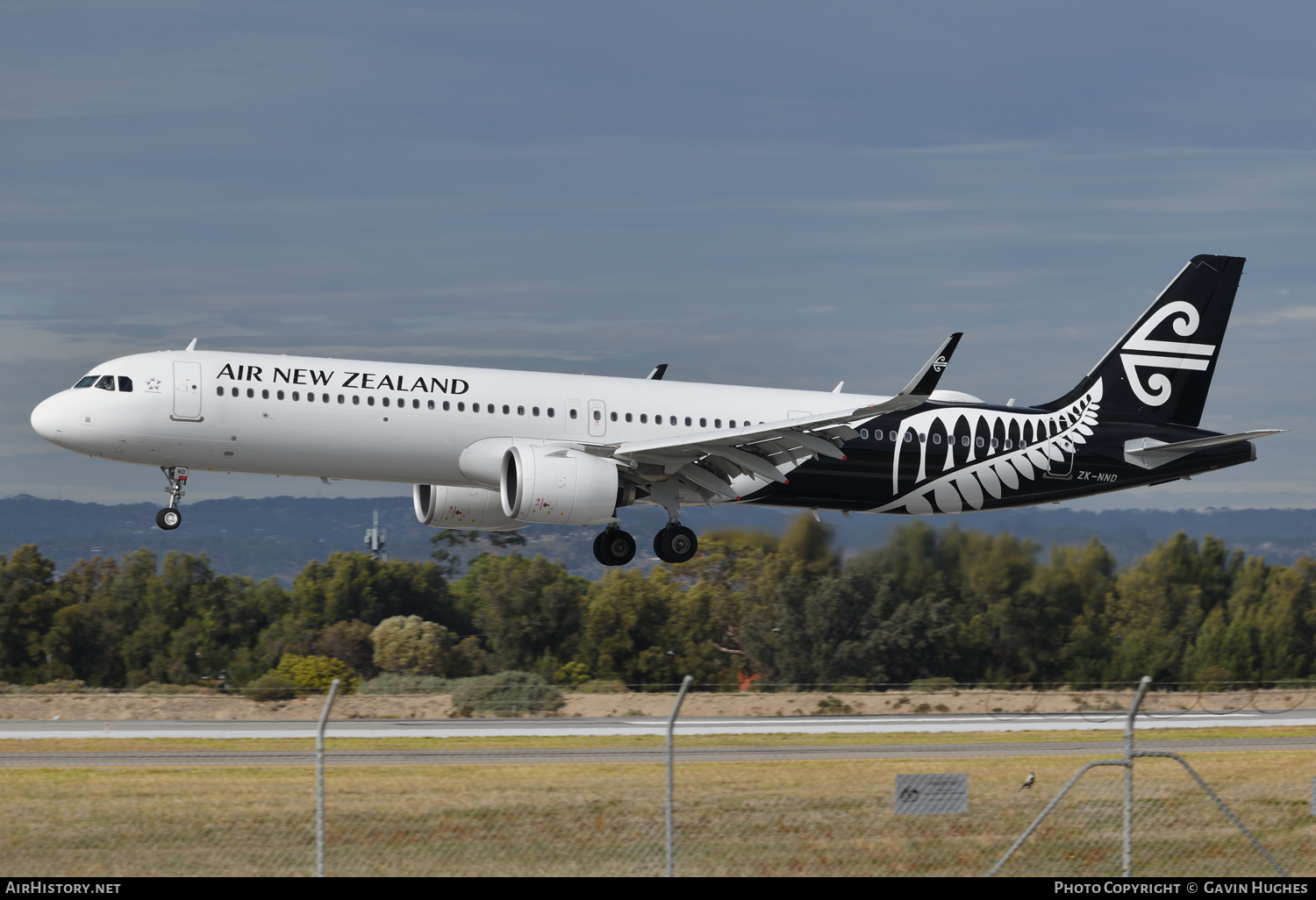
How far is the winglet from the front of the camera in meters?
30.0

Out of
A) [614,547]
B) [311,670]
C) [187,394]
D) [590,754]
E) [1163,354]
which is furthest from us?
[311,670]

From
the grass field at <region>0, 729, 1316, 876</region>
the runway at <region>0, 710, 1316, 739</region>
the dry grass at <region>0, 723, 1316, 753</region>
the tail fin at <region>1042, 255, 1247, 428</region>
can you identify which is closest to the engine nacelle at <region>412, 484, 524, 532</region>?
the runway at <region>0, 710, 1316, 739</region>

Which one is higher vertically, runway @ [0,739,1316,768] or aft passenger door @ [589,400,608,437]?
aft passenger door @ [589,400,608,437]

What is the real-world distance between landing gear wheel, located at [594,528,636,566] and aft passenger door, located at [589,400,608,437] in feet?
10.2

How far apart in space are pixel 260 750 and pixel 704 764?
8.96 metres

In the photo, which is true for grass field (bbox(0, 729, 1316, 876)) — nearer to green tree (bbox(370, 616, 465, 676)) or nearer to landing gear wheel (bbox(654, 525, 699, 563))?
landing gear wheel (bbox(654, 525, 699, 563))

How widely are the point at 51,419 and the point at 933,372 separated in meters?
19.4

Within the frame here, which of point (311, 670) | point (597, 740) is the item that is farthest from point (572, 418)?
point (311, 670)

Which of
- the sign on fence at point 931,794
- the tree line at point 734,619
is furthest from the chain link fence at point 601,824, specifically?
the tree line at point 734,619

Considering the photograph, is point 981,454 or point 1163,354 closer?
point 981,454

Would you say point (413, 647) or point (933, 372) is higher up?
point (933, 372)

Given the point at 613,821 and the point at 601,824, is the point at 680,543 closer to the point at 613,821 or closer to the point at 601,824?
the point at 613,821

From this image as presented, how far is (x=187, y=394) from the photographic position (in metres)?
32.8

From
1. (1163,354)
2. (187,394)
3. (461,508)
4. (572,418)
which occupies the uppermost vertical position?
(1163,354)
